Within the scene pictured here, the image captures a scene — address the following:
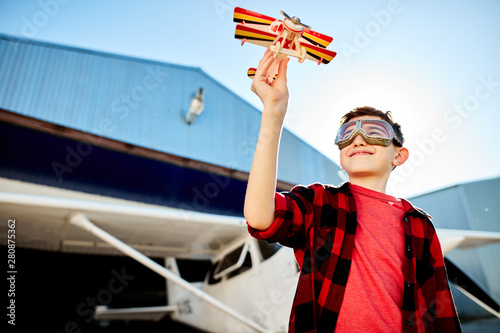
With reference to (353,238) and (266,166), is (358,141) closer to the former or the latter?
(353,238)

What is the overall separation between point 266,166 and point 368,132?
524 millimetres

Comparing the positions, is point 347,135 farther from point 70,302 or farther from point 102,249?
point 70,302

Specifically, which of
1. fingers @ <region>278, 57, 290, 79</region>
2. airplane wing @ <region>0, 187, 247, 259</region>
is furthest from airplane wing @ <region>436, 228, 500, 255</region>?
fingers @ <region>278, 57, 290, 79</region>

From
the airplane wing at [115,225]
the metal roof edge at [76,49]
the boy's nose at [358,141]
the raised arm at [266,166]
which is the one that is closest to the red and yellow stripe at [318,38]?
the raised arm at [266,166]

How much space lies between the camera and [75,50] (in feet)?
25.2

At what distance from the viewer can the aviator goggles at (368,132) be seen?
974mm

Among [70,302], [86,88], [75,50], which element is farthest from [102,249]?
[70,302]

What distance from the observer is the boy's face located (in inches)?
37.4

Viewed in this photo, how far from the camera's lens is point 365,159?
955mm

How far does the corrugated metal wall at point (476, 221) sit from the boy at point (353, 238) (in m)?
8.70

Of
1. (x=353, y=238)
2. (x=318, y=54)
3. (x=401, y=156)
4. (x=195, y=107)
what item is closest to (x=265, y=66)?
(x=318, y=54)

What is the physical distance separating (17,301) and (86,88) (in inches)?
355

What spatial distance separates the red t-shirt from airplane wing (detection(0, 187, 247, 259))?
3.39m

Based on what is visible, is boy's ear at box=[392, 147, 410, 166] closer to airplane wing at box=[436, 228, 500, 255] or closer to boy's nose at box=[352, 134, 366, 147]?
boy's nose at box=[352, 134, 366, 147]
